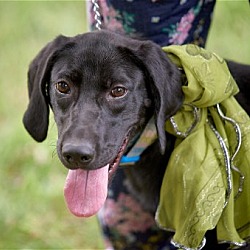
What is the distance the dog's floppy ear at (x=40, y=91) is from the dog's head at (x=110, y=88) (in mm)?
13

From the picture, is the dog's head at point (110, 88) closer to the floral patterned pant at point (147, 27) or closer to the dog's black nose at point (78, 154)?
the dog's black nose at point (78, 154)

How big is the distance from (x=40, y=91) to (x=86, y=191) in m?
0.40

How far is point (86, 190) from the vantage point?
2689 mm

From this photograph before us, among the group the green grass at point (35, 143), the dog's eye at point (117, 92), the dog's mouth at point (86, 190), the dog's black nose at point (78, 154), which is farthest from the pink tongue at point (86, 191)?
the green grass at point (35, 143)

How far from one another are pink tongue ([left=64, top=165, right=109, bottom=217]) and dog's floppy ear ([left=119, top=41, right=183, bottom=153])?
0.23 meters

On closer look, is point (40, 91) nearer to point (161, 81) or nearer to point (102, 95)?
point (102, 95)

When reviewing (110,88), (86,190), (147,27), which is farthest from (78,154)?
(147,27)

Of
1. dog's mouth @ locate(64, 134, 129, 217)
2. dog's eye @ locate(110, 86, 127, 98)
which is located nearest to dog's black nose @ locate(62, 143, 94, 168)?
dog's mouth @ locate(64, 134, 129, 217)

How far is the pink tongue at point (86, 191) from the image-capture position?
8.80 ft

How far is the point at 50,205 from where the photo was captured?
412 cm

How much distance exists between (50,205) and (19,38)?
74.6 inches

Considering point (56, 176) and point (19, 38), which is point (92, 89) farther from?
point (19, 38)

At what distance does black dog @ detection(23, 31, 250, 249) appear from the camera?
2658 millimetres

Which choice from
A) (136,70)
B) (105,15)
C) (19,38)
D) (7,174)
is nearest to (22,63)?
(19,38)
